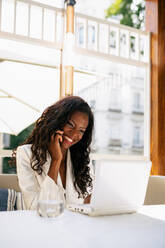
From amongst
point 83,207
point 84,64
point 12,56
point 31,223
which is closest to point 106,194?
point 83,207

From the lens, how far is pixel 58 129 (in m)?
1.86

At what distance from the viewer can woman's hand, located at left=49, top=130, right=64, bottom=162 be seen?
179 cm

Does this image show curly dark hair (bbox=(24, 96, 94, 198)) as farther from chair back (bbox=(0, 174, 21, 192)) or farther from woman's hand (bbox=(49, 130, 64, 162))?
chair back (bbox=(0, 174, 21, 192))

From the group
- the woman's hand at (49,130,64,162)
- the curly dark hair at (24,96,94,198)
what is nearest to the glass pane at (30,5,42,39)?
the curly dark hair at (24,96,94,198)

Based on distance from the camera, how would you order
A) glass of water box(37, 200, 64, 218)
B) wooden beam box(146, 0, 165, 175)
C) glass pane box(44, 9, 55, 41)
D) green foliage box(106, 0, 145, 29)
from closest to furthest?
glass of water box(37, 200, 64, 218)
glass pane box(44, 9, 55, 41)
wooden beam box(146, 0, 165, 175)
green foliage box(106, 0, 145, 29)

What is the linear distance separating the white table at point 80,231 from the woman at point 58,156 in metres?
0.45

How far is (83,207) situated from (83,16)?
256 centimetres

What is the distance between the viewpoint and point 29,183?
168 centimetres

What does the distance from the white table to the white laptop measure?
0.04 m

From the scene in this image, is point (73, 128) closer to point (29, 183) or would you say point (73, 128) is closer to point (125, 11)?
point (29, 183)

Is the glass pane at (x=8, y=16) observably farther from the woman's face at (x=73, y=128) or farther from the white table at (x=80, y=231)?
the white table at (x=80, y=231)

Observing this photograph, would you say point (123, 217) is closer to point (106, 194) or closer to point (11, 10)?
point (106, 194)

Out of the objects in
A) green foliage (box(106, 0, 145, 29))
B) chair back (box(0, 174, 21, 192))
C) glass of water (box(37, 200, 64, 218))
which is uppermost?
green foliage (box(106, 0, 145, 29))

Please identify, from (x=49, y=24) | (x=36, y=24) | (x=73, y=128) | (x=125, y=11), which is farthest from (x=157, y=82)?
(x=125, y=11)
